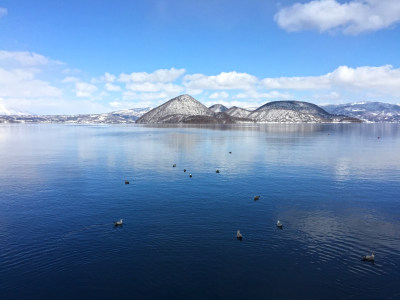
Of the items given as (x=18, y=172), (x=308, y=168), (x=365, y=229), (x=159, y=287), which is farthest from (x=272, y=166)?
(x=18, y=172)

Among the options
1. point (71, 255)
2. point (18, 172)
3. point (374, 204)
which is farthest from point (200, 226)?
point (18, 172)

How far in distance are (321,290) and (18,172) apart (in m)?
80.1

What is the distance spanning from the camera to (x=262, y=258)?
32031 mm

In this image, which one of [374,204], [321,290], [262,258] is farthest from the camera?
[374,204]

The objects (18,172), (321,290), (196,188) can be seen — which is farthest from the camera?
(18,172)

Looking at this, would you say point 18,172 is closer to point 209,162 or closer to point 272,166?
point 209,162

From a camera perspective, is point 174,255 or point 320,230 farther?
point 320,230

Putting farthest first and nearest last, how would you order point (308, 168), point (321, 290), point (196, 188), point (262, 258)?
point (308, 168) < point (196, 188) < point (262, 258) < point (321, 290)

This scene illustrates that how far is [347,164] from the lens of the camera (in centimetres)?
9150

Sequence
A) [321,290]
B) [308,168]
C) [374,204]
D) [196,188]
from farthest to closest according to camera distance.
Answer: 1. [308,168]
2. [196,188]
3. [374,204]
4. [321,290]

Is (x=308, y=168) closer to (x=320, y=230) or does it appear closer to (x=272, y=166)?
(x=272, y=166)

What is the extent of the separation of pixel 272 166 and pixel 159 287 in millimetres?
65988

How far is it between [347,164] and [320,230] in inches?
2404

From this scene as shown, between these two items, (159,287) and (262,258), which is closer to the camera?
(159,287)
